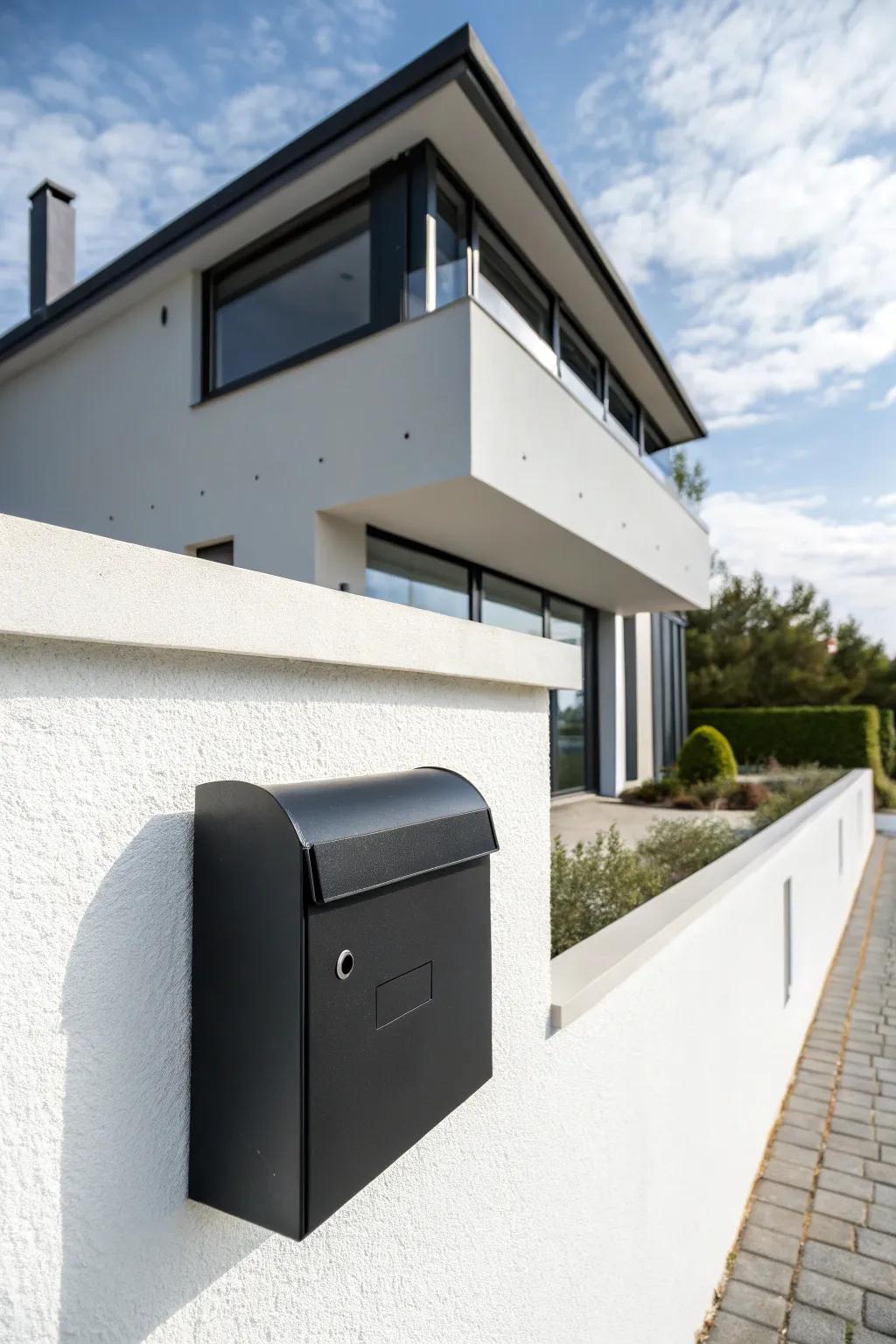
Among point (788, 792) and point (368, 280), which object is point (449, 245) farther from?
point (788, 792)

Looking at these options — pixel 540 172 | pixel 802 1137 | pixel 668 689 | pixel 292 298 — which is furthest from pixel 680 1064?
pixel 668 689

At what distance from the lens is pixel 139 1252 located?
785 mm

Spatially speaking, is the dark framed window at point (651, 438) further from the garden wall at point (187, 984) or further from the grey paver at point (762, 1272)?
the garden wall at point (187, 984)

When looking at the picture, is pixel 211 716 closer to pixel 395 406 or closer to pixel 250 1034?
pixel 250 1034

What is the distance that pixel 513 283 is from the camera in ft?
27.0

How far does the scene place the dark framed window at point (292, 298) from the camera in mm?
7211

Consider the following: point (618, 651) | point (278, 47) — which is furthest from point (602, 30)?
point (618, 651)

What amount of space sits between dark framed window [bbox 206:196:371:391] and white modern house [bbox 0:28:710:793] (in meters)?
0.03

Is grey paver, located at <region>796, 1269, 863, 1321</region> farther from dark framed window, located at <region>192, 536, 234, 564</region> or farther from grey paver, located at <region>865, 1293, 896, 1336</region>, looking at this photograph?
dark framed window, located at <region>192, 536, 234, 564</region>

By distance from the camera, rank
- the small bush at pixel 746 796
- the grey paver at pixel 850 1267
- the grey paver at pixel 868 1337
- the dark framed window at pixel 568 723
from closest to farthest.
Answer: the grey paver at pixel 868 1337, the grey paver at pixel 850 1267, the small bush at pixel 746 796, the dark framed window at pixel 568 723

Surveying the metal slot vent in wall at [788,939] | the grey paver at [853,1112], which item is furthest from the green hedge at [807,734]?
the grey paver at [853,1112]

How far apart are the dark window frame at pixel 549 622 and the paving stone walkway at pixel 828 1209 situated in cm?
354

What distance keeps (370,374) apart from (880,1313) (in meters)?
6.74

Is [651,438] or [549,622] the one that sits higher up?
[651,438]
